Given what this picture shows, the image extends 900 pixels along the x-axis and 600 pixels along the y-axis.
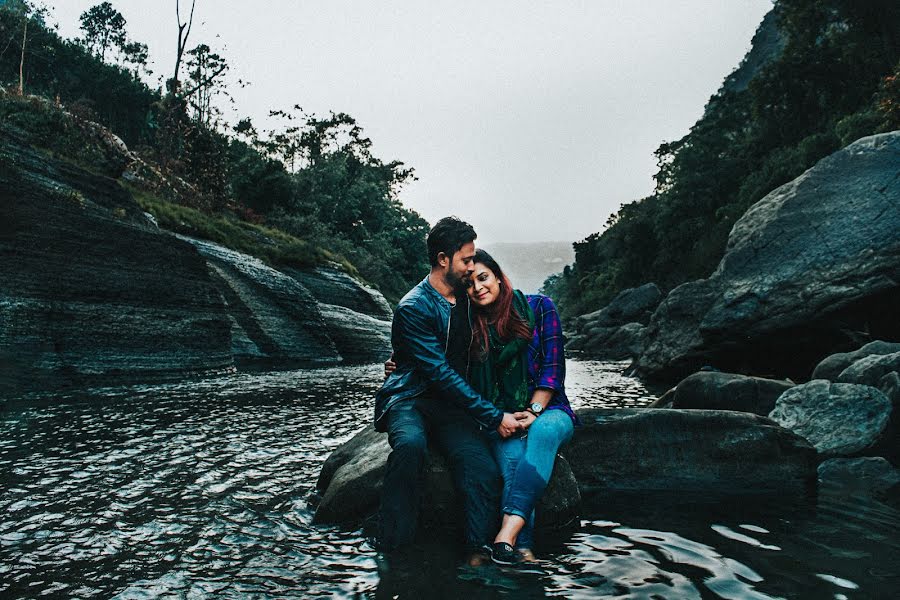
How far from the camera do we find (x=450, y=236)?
4.93 metres

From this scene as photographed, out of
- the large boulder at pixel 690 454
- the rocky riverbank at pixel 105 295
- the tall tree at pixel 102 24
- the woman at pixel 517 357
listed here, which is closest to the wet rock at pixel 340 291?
the rocky riverbank at pixel 105 295

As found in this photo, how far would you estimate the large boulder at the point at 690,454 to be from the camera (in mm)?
5867

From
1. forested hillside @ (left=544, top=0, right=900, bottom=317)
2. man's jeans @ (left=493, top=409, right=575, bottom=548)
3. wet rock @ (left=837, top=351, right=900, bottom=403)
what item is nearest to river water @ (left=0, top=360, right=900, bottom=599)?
man's jeans @ (left=493, top=409, right=575, bottom=548)

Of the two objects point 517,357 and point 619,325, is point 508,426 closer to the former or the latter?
point 517,357

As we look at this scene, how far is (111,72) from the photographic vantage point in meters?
62.2

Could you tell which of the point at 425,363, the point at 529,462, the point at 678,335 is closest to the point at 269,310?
the point at 678,335

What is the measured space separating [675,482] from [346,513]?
3.35 m

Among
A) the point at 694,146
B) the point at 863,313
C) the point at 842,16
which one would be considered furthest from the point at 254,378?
the point at 694,146

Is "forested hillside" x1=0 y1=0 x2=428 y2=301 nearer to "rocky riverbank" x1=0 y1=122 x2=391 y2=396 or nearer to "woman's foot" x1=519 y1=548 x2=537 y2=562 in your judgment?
"rocky riverbank" x1=0 y1=122 x2=391 y2=396

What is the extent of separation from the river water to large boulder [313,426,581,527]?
0.65 ft

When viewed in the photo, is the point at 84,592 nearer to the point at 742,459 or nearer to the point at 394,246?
the point at 742,459

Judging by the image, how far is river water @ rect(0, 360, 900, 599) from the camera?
11.6ft

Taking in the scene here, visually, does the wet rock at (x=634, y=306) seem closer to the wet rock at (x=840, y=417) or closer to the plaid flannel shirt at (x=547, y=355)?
the wet rock at (x=840, y=417)

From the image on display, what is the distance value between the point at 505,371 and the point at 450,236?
1.25 metres
